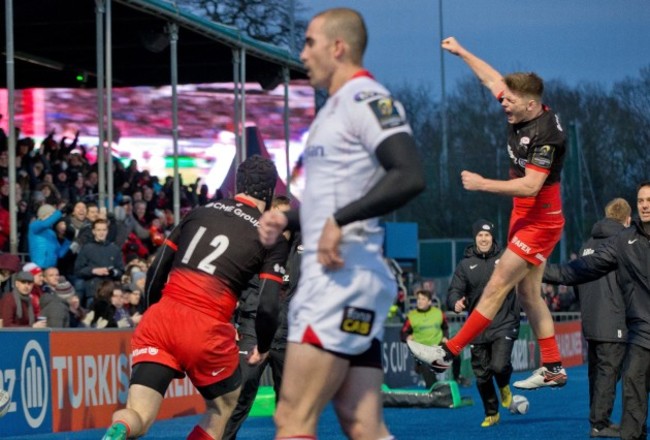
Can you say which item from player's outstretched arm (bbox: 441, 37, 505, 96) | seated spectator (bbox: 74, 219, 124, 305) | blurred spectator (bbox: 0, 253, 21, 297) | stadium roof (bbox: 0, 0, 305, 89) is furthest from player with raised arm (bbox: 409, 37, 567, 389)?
stadium roof (bbox: 0, 0, 305, 89)

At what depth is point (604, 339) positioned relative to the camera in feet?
45.1

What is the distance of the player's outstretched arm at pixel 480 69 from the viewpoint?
8.85 m

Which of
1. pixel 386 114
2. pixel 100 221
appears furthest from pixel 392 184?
pixel 100 221

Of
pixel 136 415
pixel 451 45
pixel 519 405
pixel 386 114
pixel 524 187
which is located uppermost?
pixel 451 45

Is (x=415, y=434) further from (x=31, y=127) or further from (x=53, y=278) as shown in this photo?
(x=31, y=127)

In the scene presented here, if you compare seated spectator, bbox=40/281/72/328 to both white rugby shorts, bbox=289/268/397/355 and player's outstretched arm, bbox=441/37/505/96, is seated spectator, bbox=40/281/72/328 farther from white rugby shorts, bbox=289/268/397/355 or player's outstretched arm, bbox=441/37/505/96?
white rugby shorts, bbox=289/268/397/355

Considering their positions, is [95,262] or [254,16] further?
[254,16]

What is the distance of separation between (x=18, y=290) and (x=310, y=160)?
10429 millimetres

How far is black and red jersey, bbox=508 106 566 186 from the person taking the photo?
877 centimetres

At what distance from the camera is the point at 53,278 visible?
17.0 metres

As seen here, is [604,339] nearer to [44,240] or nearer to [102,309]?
[102,309]

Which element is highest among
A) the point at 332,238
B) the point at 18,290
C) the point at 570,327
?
the point at 332,238

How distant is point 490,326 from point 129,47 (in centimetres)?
1484

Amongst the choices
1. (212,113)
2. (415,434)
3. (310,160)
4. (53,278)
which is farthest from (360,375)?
(212,113)
